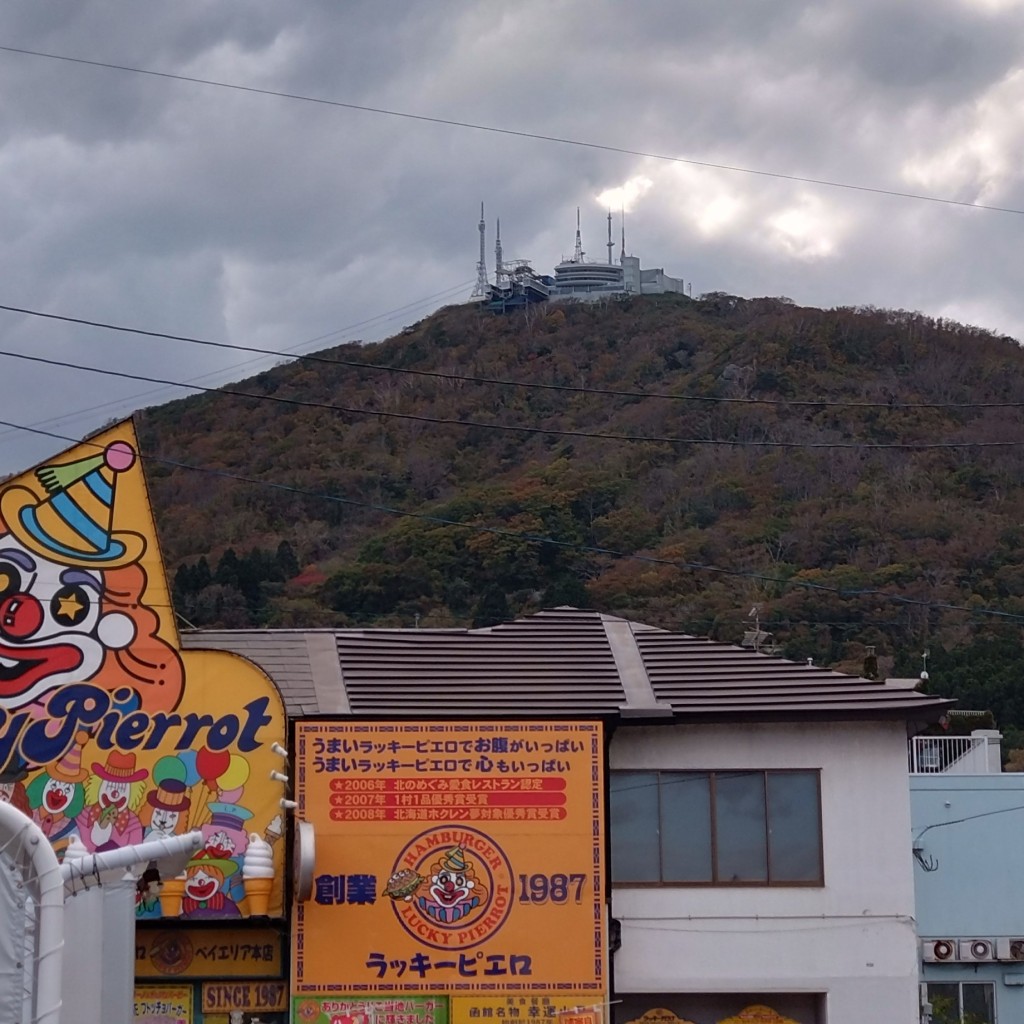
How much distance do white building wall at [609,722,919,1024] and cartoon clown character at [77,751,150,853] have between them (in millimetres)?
6531

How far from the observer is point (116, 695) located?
20672mm

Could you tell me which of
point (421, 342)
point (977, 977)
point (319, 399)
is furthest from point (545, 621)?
point (421, 342)

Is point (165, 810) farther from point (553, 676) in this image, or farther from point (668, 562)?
point (668, 562)

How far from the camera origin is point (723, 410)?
91.2m

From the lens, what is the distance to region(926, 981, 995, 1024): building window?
1085 inches

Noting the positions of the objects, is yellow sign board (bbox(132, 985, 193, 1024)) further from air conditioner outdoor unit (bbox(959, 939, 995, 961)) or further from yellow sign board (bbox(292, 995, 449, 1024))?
air conditioner outdoor unit (bbox(959, 939, 995, 961))

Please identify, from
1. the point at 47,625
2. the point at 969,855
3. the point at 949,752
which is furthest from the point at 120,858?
the point at 949,752

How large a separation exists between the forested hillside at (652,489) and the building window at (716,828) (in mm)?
25579

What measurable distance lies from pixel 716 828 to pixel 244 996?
679 cm

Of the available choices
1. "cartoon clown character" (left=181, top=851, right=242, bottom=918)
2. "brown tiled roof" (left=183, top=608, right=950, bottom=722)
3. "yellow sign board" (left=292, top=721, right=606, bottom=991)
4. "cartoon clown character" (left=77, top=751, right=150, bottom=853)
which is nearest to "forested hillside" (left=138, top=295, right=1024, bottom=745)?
"brown tiled roof" (left=183, top=608, right=950, bottom=722)

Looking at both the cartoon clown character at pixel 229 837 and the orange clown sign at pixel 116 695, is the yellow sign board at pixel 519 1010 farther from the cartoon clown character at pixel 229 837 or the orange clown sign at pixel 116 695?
the cartoon clown character at pixel 229 837

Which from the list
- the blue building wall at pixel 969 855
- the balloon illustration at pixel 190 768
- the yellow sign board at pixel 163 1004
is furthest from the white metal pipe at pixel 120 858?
the blue building wall at pixel 969 855

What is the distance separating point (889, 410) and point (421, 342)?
41.7m

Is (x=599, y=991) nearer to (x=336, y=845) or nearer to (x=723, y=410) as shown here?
(x=336, y=845)
